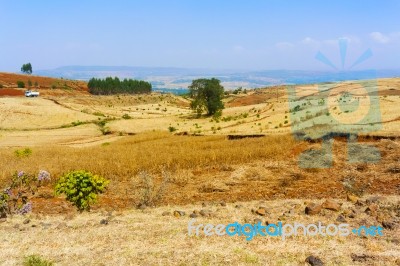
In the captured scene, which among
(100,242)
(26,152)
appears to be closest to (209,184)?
(100,242)

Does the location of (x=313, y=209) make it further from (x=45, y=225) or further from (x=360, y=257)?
(x=45, y=225)

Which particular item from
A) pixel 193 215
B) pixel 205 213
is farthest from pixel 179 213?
pixel 205 213

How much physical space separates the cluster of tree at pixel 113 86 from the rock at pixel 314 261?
4658 inches

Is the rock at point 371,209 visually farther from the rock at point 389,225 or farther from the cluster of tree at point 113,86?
the cluster of tree at point 113,86

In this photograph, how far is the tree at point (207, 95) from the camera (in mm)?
62188

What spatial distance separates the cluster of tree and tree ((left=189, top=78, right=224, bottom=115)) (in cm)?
6431

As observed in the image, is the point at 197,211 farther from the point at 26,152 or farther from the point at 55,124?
the point at 55,124

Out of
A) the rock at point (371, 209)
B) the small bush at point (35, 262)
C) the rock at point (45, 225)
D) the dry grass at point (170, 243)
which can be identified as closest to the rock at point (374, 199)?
the rock at point (371, 209)

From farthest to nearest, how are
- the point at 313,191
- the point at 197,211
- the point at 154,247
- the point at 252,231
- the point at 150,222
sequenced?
the point at 313,191 < the point at 197,211 < the point at 150,222 < the point at 252,231 < the point at 154,247

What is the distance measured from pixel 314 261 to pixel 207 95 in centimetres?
5632

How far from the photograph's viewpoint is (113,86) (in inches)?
4909

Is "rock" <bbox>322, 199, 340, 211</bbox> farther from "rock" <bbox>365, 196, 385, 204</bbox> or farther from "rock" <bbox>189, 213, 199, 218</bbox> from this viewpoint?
"rock" <bbox>189, 213, 199, 218</bbox>

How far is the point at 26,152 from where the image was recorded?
25.4 m

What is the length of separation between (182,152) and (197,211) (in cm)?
1071
